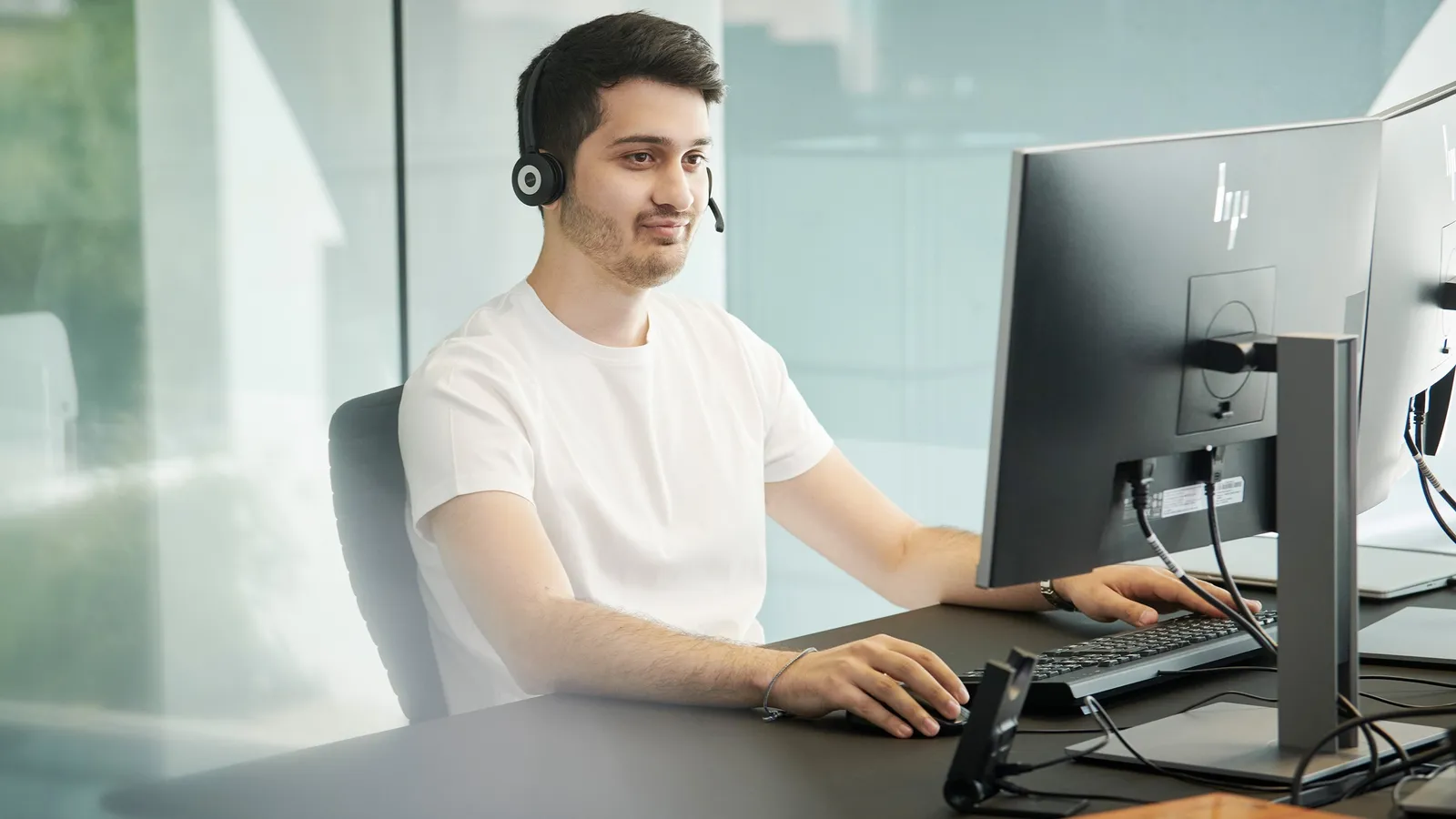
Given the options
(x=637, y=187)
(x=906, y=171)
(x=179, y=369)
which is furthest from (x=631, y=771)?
(x=906, y=171)

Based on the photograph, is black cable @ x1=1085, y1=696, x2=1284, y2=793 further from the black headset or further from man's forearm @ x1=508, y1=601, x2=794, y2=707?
the black headset

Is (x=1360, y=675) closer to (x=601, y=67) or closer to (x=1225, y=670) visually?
(x=1225, y=670)

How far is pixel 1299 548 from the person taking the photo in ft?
3.35

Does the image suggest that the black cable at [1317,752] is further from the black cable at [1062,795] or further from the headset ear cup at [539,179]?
the headset ear cup at [539,179]

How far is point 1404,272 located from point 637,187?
2.74ft

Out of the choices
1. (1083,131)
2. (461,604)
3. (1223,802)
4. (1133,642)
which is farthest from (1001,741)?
(1083,131)

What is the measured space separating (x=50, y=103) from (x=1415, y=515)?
252 cm

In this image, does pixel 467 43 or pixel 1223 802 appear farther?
pixel 467 43

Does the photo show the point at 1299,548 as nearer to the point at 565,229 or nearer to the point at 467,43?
the point at 565,229

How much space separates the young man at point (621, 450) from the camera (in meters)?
1.44

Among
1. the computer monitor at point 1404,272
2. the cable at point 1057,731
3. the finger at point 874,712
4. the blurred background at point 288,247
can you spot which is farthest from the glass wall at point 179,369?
the computer monitor at point 1404,272

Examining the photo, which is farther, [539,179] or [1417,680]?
[539,179]

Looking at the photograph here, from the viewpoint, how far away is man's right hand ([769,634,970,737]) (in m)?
1.12

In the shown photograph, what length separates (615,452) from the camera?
1.65 meters
